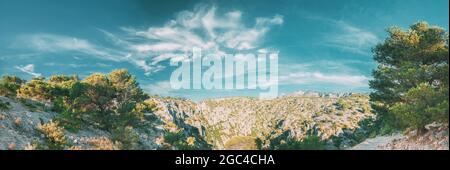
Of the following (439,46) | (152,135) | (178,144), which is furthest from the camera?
(152,135)

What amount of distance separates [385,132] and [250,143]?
22986mm

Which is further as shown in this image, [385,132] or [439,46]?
[385,132]

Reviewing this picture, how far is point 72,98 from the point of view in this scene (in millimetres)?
54281

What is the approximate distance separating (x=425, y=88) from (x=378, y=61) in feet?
65.1

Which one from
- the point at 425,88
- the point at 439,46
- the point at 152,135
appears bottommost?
the point at 152,135

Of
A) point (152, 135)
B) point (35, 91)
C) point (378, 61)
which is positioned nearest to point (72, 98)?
point (35, 91)

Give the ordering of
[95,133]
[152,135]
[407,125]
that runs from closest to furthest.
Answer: [407,125], [95,133], [152,135]
